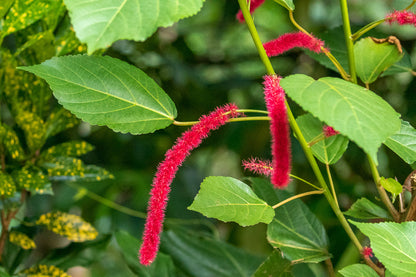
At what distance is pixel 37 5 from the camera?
0.50m

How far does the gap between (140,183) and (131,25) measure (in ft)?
2.16

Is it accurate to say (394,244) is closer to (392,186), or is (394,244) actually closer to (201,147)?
(392,186)

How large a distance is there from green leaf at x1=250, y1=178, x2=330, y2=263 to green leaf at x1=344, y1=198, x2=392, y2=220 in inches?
2.3

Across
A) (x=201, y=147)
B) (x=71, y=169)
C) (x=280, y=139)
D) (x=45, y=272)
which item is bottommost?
(x=201, y=147)

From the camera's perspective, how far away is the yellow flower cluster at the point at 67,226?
62 cm

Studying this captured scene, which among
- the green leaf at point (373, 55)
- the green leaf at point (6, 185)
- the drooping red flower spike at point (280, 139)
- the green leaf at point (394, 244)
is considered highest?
the green leaf at point (373, 55)

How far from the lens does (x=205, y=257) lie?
2.39ft

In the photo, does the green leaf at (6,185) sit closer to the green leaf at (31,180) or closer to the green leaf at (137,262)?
the green leaf at (31,180)

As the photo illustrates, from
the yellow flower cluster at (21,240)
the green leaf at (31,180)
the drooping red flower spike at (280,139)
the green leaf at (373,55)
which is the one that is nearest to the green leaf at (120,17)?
the drooping red flower spike at (280,139)

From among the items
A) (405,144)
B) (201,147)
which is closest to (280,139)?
(405,144)

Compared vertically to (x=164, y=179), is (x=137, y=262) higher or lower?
lower

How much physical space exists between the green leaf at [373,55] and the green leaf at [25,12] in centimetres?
32

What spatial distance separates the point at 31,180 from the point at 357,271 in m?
0.38

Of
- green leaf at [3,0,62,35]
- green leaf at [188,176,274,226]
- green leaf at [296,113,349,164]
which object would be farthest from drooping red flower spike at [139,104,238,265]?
green leaf at [3,0,62,35]
